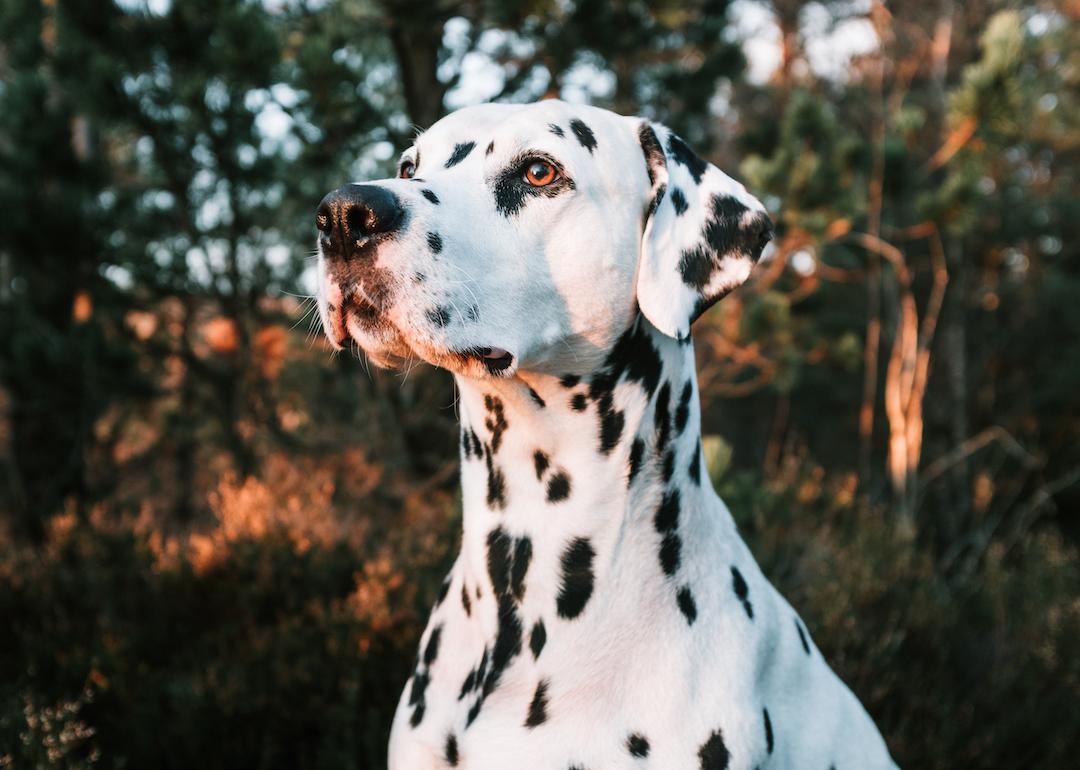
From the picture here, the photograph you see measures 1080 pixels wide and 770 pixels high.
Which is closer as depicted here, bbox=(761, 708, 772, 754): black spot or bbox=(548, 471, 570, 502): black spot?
bbox=(761, 708, 772, 754): black spot

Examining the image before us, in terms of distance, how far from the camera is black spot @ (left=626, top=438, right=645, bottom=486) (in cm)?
190

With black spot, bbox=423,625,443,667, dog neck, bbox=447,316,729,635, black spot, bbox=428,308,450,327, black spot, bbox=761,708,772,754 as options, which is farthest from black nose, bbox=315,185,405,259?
black spot, bbox=761,708,772,754

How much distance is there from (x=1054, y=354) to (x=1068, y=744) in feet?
35.1

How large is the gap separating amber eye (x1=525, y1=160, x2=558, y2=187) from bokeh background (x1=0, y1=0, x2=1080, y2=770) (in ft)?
3.22

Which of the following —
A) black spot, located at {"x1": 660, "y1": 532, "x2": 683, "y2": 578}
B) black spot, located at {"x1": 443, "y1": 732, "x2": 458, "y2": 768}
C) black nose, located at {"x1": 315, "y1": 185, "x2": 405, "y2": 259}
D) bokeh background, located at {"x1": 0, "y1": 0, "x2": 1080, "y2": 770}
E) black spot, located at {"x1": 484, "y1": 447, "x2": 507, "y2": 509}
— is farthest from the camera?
bokeh background, located at {"x1": 0, "y1": 0, "x2": 1080, "y2": 770}

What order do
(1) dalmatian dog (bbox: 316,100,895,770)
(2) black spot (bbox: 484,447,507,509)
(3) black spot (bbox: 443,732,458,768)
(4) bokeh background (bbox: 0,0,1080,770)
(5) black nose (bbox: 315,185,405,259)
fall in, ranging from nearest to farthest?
(5) black nose (bbox: 315,185,405,259) → (1) dalmatian dog (bbox: 316,100,895,770) → (3) black spot (bbox: 443,732,458,768) → (2) black spot (bbox: 484,447,507,509) → (4) bokeh background (bbox: 0,0,1080,770)

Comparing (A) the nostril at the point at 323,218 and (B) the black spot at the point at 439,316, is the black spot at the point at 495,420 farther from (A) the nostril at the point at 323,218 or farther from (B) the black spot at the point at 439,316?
(A) the nostril at the point at 323,218

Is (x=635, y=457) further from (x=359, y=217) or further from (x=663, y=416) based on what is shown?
(x=359, y=217)

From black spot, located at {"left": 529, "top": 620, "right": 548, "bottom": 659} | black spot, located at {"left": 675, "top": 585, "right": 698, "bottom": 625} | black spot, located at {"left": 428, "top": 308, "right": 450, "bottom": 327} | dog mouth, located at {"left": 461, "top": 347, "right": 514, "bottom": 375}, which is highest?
black spot, located at {"left": 428, "top": 308, "right": 450, "bottom": 327}

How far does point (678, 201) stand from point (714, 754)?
1.30 metres

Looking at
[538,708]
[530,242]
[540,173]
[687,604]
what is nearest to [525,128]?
[540,173]

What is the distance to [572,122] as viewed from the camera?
1.94 m

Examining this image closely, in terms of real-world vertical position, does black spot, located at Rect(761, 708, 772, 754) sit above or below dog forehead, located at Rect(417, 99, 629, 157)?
below

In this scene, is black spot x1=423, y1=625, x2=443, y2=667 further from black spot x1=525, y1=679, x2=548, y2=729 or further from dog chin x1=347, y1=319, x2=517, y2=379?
dog chin x1=347, y1=319, x2=517, y2=379
